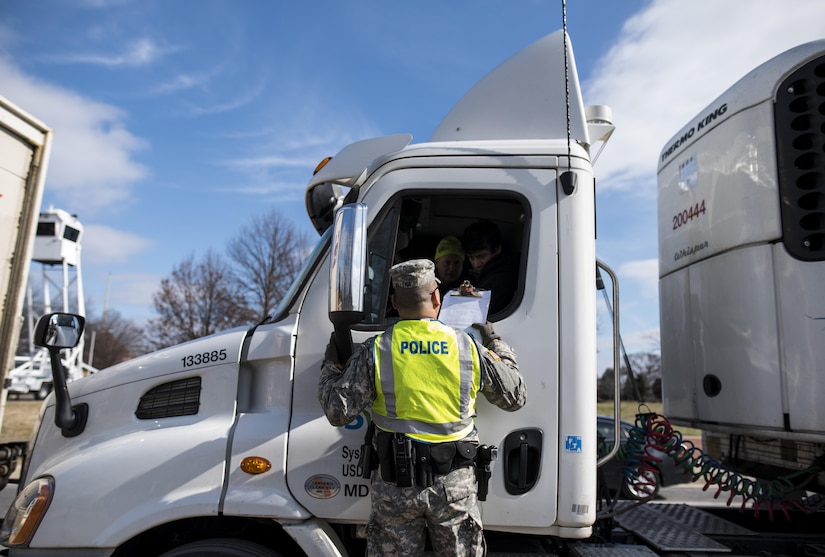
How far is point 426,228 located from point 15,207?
3.84 metres

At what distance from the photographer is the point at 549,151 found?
283 cm

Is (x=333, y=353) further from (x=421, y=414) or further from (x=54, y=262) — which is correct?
(x=54, y=262)

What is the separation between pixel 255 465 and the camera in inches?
102

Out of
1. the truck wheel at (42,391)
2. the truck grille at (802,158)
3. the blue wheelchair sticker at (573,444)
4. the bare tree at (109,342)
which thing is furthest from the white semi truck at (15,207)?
the bare tree at (109,342)

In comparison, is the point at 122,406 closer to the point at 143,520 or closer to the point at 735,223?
the point at 143,520

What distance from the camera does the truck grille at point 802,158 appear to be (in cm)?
295

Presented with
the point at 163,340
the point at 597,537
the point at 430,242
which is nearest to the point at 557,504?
the point at 597,537

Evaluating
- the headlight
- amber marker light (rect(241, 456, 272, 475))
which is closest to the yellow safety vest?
amber marker light (rect(241, 456, 272, 475))

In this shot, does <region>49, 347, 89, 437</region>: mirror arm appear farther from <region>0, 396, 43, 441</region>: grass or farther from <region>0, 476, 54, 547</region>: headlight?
<region>0, 396, 43, 441</region>: grass

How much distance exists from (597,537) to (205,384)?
7.36ft

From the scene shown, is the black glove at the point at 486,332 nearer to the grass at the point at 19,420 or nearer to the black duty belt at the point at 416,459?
the black duty belt at the point at 416,459

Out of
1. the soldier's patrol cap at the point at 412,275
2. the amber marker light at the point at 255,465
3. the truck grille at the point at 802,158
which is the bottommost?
the amber marker light at the point at 255,465

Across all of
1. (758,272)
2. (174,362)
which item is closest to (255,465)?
(174,362)

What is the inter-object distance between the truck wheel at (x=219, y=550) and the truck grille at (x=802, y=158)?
2.89m
